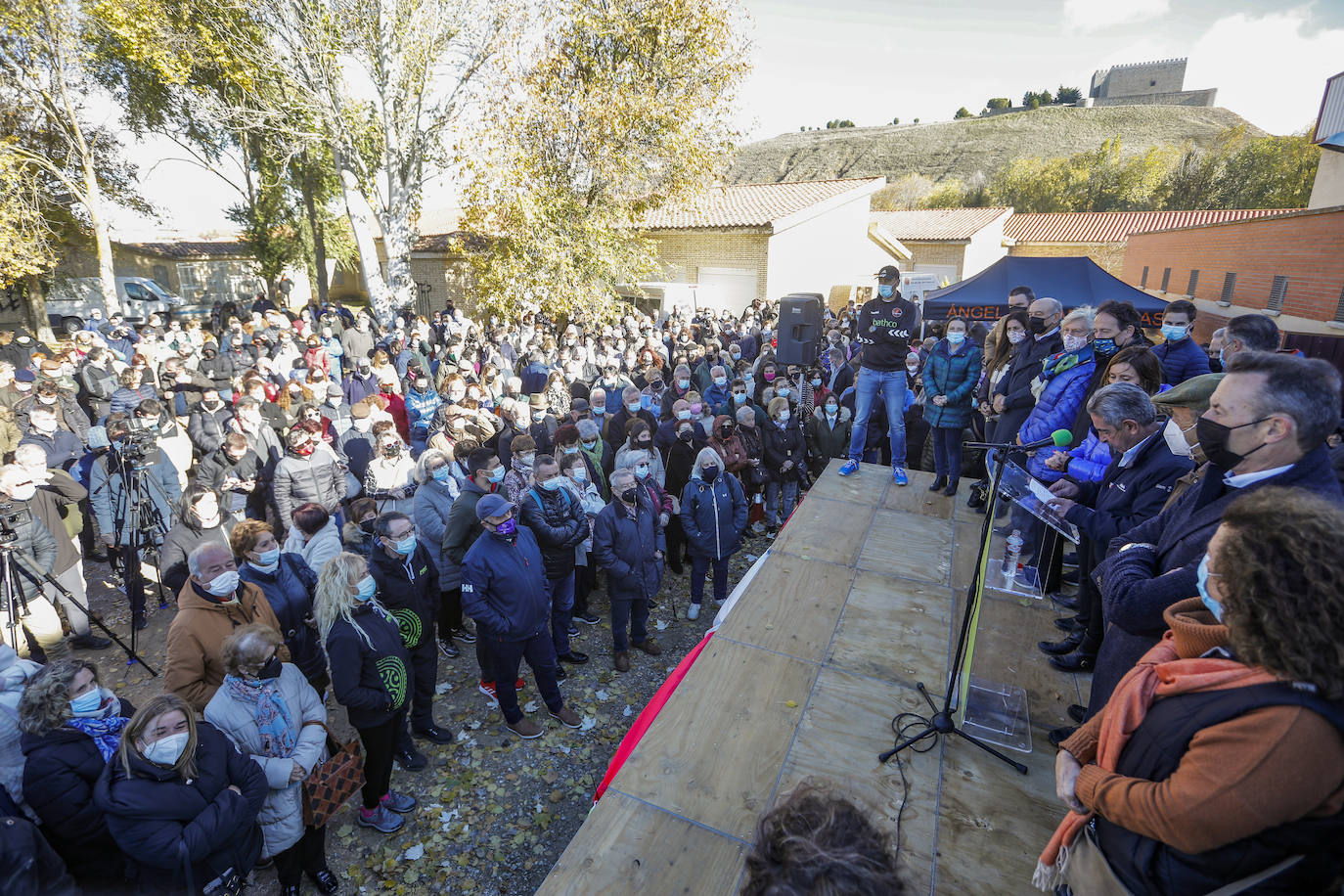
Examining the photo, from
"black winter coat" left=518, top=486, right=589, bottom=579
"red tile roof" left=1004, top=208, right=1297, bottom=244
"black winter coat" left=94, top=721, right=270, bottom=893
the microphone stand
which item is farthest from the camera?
"red tile roof" left=1004, top=208, right=1297, bottom=244

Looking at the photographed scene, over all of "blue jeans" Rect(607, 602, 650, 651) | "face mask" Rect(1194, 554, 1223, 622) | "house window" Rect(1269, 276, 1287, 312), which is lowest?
"blue jeans" Rect(607, 602, 650, 651)

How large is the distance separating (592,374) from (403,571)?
776 centimetres

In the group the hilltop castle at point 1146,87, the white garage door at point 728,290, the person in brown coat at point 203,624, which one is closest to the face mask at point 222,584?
the person in brown coat at point 203,624

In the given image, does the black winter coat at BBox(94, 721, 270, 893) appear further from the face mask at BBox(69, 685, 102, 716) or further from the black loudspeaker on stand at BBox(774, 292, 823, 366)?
the black loudspeaker on stand at BBox(774, 292, 823, 366)

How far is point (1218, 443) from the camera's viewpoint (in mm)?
2260

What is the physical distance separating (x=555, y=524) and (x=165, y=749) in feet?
9.40

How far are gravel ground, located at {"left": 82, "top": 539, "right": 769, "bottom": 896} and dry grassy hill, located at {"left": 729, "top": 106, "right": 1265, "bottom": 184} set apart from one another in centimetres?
7126

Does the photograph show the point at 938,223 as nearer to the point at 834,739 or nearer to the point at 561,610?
the point at 561,610

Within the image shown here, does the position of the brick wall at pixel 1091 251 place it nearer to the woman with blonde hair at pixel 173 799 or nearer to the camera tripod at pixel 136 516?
the camera tripod at pixel 136 516

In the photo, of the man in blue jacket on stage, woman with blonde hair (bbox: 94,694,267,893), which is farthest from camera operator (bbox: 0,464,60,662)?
the man in blue jacket on stage

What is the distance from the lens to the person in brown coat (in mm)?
3254

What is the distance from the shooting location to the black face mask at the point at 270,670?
9.80 feet

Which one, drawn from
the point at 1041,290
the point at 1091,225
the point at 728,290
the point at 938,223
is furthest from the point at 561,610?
the point at 1091,225

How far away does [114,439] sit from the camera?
18.5 ft
